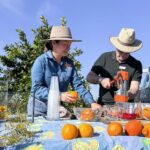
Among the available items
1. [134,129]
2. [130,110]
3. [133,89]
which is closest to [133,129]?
[134,129]

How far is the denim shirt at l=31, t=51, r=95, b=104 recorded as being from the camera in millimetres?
2992

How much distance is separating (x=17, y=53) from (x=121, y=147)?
6869mm

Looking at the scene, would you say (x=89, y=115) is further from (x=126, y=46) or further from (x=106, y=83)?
(x=126, y=46)

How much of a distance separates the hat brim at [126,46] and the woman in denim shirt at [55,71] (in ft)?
1.82

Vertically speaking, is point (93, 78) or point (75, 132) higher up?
point (93, 78)

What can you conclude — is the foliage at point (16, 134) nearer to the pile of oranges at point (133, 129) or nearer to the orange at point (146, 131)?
the pile of oranges at point (133, 129)

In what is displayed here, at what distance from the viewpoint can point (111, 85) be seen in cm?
365

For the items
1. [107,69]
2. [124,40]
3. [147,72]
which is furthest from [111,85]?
[147,72]

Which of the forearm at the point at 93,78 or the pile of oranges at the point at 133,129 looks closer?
the pile of oranges at the point at 133,129

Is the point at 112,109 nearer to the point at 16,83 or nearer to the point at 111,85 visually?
the point at 111,85

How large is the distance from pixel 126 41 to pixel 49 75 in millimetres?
1005

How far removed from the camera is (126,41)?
3816mm

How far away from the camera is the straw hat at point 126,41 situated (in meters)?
3.75

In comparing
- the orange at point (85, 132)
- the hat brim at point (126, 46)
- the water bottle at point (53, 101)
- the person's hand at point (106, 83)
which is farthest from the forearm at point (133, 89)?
the orange at point (85, 132)
